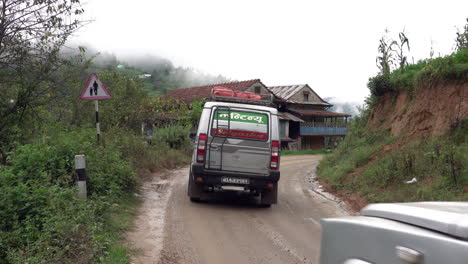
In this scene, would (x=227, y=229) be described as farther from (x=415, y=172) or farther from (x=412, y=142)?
(x=412, y=142)

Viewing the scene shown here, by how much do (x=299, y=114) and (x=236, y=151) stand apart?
38049 millimetres

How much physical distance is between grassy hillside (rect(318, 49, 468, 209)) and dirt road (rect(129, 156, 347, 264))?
1227mm

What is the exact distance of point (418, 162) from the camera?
9.78 meters

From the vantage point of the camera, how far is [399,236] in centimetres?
194

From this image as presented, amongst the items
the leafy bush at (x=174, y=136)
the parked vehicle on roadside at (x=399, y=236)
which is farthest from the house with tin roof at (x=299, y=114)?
the parked vehicle on roadside at (x=399, y=236)

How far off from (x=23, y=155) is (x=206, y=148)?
3.44 meters

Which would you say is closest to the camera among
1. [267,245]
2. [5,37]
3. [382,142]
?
[267,245]

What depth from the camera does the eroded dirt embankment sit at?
11180mm

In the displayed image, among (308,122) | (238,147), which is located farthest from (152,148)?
(308,122)

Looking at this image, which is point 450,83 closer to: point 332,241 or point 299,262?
point 299,262

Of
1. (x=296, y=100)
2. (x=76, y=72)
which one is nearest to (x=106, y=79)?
(x=76, y=72)

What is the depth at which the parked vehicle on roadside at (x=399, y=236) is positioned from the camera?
1.70 m

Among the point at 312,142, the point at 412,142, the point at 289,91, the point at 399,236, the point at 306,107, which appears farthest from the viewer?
the point at 289,91

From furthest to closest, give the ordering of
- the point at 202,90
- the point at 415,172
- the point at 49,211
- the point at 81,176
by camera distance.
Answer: the point at 202,90 < the point at 415,172 < the point at 81,176 < the point at 49,211
